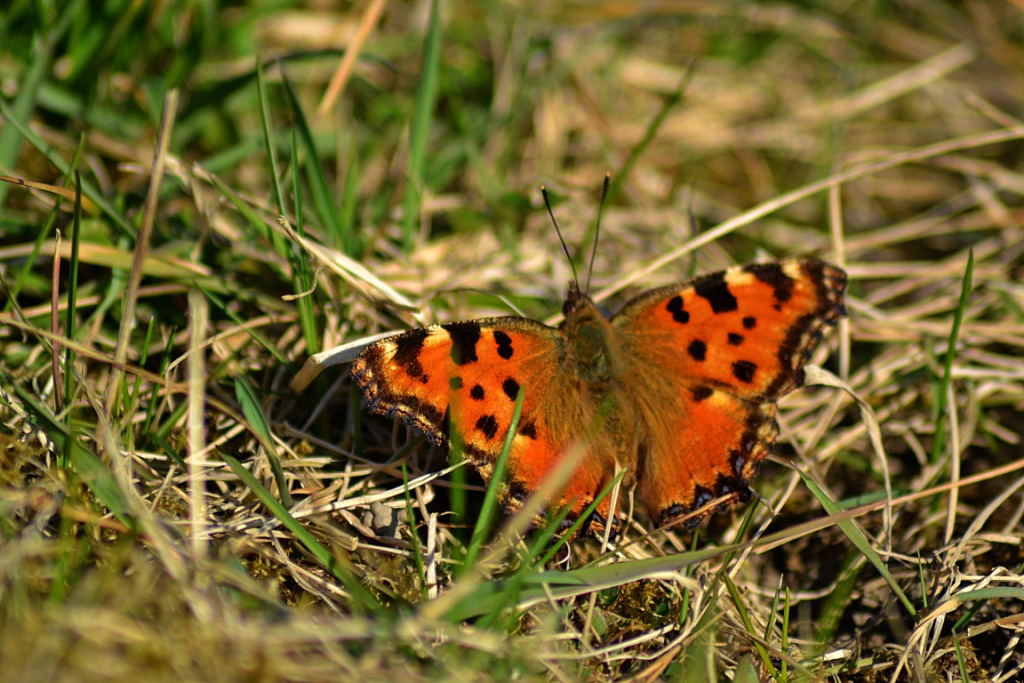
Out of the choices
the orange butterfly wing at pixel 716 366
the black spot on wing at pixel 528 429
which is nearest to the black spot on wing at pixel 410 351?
the black spot on wing at pixel 528 429

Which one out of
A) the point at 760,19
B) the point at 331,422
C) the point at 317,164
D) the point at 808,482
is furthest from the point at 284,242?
the point at 760,19

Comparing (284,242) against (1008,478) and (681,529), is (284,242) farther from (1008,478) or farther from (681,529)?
(1008,478)

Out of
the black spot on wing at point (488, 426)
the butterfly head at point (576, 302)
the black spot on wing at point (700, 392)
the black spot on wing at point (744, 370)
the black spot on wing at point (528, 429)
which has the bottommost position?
the black spot on wing at point (528, 429)

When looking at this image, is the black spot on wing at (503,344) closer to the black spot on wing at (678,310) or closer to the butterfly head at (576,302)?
the butterfly head at (576,302)

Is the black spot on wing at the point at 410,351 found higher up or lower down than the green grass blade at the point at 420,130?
lower down

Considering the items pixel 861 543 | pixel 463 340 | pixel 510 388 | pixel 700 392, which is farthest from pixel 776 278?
pixel 463 340
